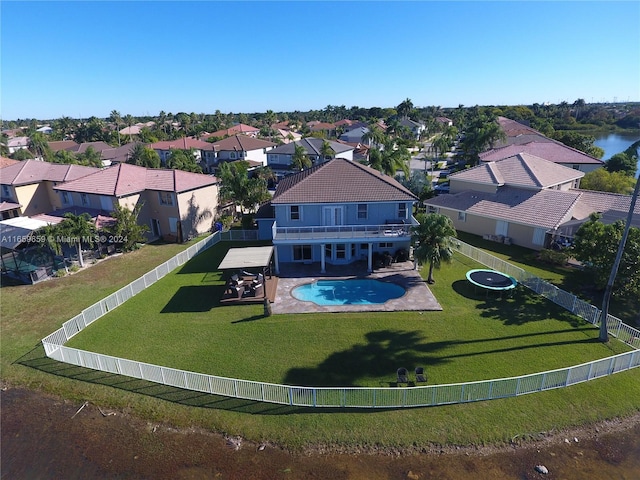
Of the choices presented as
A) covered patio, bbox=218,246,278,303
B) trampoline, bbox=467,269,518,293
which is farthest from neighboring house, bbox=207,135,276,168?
trampoline, bbox=467,269,518,293

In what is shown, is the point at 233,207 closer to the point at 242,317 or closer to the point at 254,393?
the point at 242,317

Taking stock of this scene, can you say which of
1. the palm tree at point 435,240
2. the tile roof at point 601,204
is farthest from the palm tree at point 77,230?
the tile roof at point 601,204

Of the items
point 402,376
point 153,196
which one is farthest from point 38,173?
point 402,376

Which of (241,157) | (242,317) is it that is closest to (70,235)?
(242,317)

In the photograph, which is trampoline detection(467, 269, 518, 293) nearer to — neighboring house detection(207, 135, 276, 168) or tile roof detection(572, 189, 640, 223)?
tile roof detection(572, 189, 640, 223)

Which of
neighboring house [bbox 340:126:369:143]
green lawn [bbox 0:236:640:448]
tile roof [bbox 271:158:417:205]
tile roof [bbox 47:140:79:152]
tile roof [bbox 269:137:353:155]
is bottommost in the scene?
green lawn [bbox 0:236:640:448]

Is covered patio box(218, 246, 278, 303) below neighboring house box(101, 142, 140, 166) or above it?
below

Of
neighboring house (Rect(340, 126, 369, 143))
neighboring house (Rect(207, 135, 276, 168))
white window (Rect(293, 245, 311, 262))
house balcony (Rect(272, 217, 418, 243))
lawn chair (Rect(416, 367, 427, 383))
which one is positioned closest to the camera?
lawn chair (Rect(416, 367, 427, 383))
